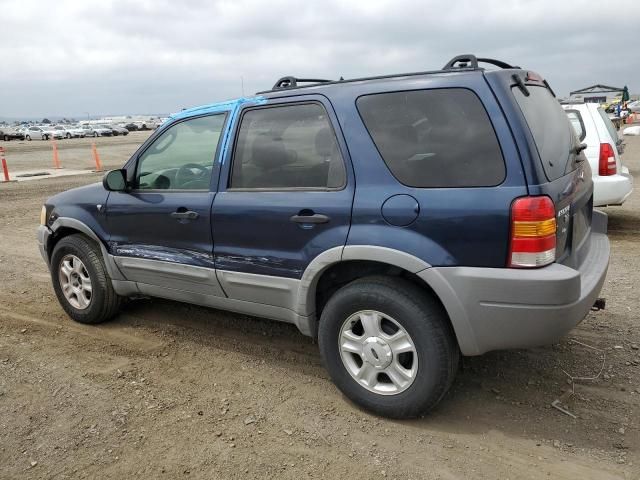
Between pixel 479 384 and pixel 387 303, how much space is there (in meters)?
1.02

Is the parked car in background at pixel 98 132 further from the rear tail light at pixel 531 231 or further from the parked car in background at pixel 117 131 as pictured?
the rear tail light at pixel 531 231

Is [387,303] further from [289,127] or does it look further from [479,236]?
[289,127]

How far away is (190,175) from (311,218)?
1.19 metres

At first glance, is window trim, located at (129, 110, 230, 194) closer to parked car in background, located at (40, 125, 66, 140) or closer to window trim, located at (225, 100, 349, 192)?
window trim, located at (225, 100, 349, 192)

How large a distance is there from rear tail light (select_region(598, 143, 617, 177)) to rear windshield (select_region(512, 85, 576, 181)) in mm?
3850

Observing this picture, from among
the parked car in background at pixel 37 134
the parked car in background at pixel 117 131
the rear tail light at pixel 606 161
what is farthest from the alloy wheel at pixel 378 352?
the parked car in background at pixel 117 131

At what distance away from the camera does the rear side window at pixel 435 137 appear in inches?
105

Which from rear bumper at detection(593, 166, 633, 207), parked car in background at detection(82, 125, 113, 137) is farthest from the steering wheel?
parked car in background at detection(82, 125, 113, 137)

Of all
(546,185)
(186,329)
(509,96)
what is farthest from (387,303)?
(186,329)

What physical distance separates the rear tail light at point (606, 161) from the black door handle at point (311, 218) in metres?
5.17

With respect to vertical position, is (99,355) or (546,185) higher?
(546,185)

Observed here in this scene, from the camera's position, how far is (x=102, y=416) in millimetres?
3178

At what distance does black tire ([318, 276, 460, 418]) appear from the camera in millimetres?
2810

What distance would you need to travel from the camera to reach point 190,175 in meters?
3.82
